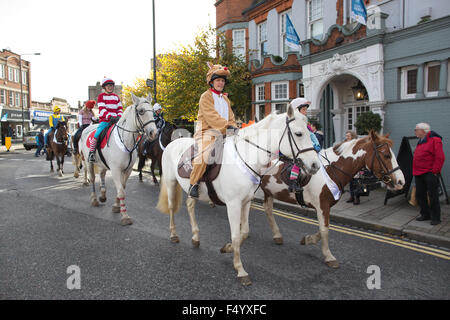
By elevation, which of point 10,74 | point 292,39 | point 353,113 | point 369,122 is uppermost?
point 10,74

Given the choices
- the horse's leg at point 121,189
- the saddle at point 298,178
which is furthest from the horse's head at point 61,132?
the saddle at point 298,178

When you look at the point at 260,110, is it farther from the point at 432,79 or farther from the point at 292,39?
the point at 432,79

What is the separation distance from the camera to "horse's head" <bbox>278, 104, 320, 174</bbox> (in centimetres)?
336

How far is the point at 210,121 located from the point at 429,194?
5197 millimetres

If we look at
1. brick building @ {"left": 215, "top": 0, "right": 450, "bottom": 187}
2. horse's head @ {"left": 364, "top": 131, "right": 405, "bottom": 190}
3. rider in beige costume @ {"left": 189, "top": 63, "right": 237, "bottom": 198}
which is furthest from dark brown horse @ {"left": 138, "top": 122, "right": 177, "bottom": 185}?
horse's head @ {"left": 364, "top": 131, "right": 405, "bottom": 190}

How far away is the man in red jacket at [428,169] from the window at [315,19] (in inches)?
386

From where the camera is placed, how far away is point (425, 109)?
906 cm

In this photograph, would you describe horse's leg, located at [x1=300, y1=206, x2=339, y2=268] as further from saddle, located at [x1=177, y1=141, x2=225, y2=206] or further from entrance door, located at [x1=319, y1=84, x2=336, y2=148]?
entrance door, located at [x1=319, y1=84, x2=336, y2=148]

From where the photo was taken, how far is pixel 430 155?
20.1ft

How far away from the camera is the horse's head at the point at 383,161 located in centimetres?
478

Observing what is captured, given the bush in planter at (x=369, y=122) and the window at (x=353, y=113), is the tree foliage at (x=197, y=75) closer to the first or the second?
the window at (x=353, y=113)

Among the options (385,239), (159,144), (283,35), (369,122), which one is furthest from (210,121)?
(283,35)

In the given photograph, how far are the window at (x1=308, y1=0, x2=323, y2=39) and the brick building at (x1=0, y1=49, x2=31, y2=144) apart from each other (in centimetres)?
4102
